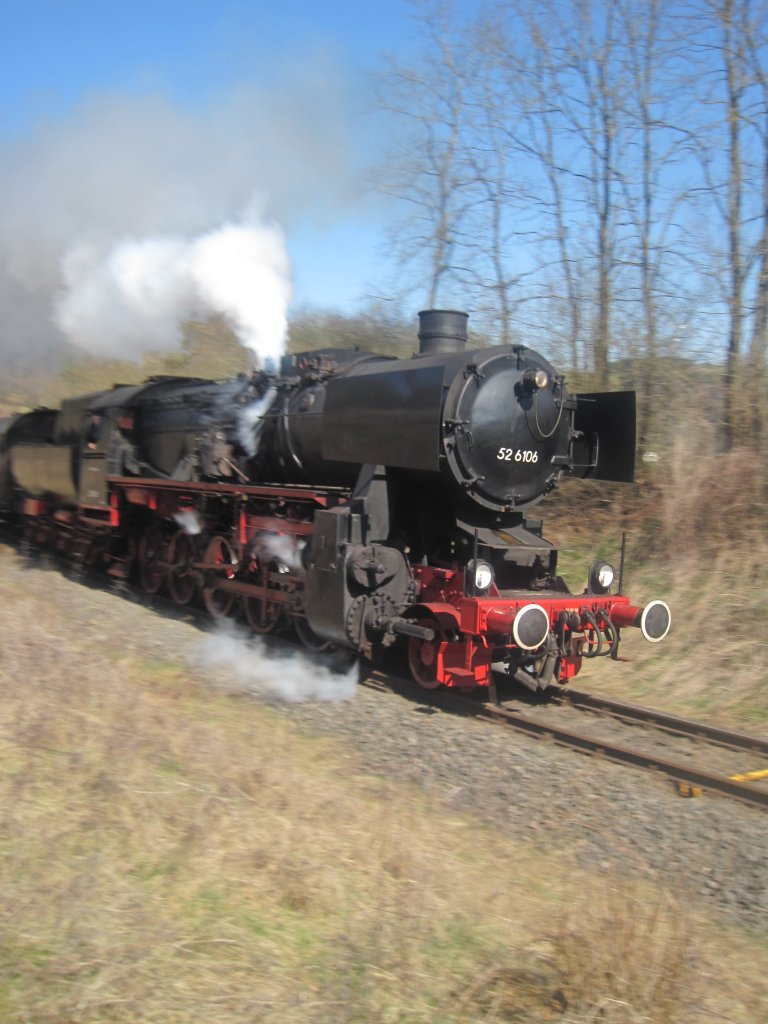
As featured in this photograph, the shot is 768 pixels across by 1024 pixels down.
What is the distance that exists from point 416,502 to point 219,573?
112 inches

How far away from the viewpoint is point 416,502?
24.7 feet

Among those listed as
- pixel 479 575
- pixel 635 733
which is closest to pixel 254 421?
pixel 479 575

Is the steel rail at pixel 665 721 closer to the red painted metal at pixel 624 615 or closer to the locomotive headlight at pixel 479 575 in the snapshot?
the red painted metal at pixel 624 615

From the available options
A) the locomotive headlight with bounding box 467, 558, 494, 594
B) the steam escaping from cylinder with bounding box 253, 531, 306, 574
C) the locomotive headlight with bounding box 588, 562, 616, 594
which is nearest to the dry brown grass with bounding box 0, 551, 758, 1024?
the locomotive headlight with bounding box 467, 558, 494, 594

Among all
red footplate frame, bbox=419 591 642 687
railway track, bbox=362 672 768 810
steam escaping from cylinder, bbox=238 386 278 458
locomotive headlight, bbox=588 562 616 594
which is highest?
steam escaping from cylinder, bbox=238 386 278 458

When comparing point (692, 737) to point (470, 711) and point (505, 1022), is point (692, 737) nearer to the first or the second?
point (470, 711)

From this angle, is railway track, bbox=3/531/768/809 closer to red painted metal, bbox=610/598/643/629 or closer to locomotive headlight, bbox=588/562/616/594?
red painted metal, bbox=610/598/643/629

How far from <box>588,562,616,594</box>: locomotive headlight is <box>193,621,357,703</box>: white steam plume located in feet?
6.85

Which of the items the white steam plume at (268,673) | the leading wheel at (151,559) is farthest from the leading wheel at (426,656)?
the leading wheel at (151,559)

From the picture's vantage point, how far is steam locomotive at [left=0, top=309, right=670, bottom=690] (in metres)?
6.65

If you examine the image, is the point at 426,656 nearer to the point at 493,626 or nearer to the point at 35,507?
the point at 493,626

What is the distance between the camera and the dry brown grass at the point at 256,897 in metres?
2.78

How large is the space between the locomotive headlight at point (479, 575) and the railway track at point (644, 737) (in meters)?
0.94

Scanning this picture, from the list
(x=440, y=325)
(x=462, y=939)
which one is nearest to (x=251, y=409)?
(x=440, y=325)
